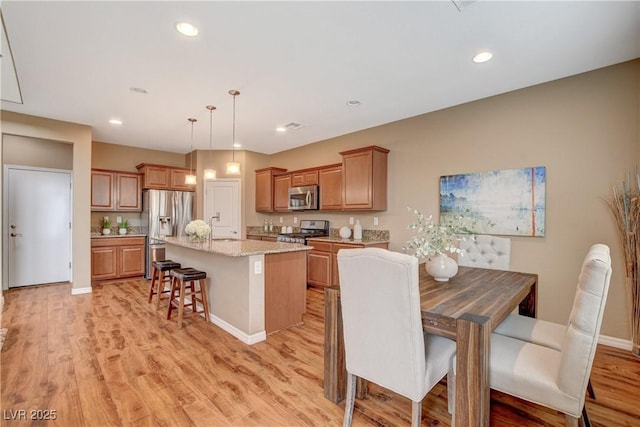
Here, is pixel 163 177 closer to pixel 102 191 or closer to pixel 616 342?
pixel 102 191

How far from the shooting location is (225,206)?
21.1 ft

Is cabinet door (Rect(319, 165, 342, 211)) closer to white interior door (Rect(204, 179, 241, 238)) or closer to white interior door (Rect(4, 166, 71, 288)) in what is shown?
white interior door (Rect(204, 179, 241, 238))

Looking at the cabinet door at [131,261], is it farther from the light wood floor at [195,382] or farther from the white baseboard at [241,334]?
the white baseboard at [241,334]

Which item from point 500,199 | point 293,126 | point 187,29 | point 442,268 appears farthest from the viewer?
point 293,126

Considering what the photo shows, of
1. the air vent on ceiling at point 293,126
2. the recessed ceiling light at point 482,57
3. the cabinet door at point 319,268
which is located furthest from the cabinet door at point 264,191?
the recessed ceiling light at point 482,57

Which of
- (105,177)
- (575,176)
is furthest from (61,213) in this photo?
(575,176)

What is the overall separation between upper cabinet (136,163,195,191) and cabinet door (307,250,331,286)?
3183 millimetres

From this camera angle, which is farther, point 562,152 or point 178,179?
point 178,179

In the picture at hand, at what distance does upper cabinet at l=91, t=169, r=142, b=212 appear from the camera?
18.0 feet

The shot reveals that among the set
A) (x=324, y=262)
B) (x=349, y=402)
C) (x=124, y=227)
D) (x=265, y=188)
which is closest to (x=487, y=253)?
(x=349, y=402)

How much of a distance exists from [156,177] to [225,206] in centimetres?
143

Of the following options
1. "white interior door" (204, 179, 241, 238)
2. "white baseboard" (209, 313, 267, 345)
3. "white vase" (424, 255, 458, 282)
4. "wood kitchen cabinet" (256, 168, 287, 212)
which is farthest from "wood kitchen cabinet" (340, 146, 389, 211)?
"white interior door" (204, 179, 241, 238)

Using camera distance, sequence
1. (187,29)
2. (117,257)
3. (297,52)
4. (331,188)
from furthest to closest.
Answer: (117,257) < (331,188) < (297,52) < (187,29)

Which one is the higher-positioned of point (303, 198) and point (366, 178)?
point (366, 178)
